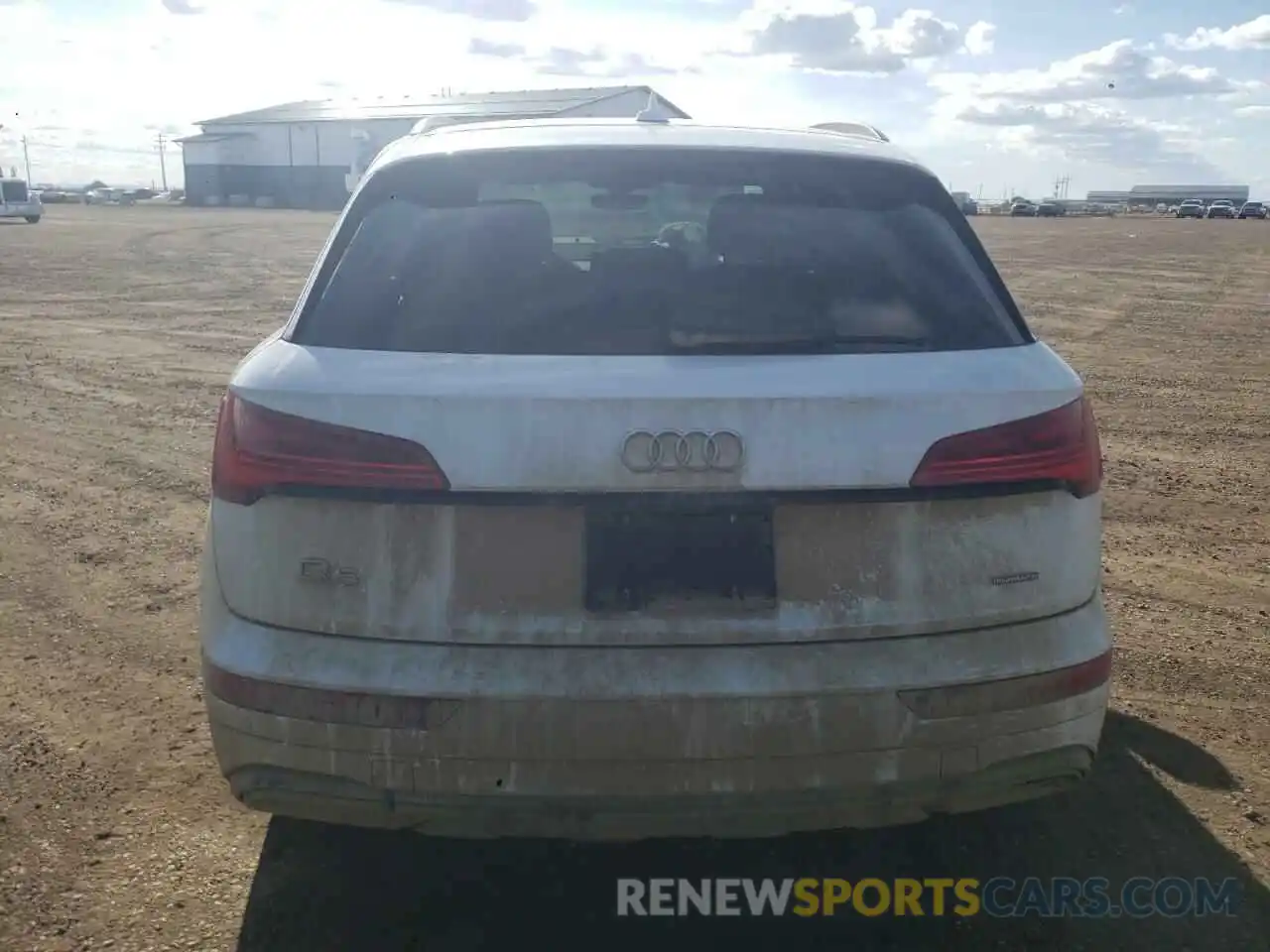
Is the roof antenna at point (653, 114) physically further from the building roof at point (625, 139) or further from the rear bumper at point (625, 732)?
the rear bumper at point (625, 732)

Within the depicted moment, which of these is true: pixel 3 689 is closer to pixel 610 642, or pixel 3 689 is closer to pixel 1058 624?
pixel 610 642

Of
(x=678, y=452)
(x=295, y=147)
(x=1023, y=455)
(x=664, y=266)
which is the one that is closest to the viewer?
Answer: (x=678, y=452)

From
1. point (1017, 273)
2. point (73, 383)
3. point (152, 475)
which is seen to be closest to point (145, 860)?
point (152, 475)

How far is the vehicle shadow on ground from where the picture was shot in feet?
9.04

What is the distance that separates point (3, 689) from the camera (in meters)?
4.10

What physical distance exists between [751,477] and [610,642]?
424 millimetres

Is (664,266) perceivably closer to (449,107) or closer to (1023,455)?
(1023,455)

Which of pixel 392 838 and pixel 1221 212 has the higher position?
pixel 392 838

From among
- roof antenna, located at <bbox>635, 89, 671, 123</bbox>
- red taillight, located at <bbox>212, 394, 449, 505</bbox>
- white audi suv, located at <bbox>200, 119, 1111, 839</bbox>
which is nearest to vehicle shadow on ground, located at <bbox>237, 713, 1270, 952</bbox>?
white audi suv, located at <bbox>200, 119, 1111, 839</bbox>

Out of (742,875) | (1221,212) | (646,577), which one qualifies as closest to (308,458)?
(646,577)

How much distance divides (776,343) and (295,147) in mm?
79898

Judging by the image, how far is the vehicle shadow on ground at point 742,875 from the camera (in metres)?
2.76

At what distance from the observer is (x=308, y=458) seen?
2.34 m

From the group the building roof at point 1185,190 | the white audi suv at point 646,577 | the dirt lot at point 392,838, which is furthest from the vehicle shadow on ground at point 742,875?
the building roof at point 1185,190
